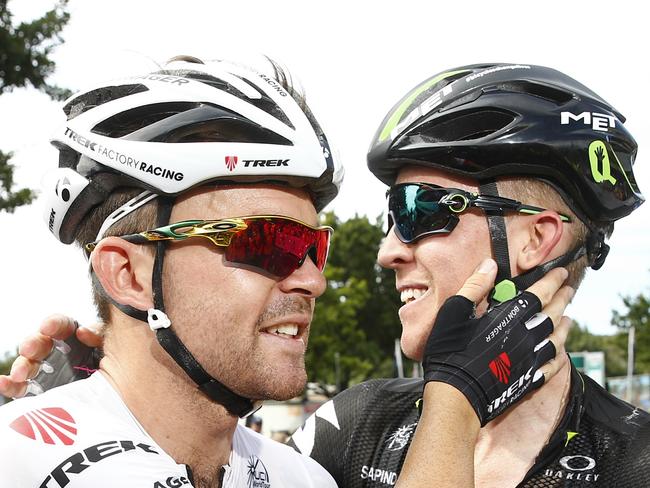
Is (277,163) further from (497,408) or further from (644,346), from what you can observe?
(644,346)

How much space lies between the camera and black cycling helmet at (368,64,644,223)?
142 inches

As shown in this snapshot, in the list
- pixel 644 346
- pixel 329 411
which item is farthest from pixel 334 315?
pixel 329 411

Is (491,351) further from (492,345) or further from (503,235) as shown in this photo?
(503,235)

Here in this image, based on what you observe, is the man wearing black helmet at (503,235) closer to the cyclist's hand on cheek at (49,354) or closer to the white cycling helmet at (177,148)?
the white cycling helmet at (177,148)

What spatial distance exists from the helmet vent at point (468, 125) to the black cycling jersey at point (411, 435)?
1.26 m

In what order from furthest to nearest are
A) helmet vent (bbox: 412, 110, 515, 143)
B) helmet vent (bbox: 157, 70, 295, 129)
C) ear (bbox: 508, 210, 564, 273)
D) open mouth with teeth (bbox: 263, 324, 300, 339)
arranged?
helmet vent (bbox: 412, 110, 515, 143) → ear (bbox: 508, 210, 564, 273) → helmet vent (bbox: 157, 70, 295, 129) → open mouth with teeth (bbox: 263, 324, 300, 339)

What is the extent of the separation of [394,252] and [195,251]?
113 cm

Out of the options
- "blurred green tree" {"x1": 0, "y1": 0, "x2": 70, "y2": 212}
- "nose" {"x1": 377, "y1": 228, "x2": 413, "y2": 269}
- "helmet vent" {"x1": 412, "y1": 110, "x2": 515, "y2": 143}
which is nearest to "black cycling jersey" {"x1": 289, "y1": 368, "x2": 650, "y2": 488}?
"nose" {"x1": 377, "y1": 228, "x2": 413, "y2": 269}

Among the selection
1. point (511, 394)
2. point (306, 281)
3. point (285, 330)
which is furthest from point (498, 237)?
point (285, 330)

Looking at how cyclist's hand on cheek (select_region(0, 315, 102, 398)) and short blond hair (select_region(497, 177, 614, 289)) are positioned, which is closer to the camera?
cyclist's hand on cheek (select_region(0, 315, 102, 398))

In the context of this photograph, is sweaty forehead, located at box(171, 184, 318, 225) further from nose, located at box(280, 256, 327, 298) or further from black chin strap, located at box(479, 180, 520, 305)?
black chin strap, located at box(479, 180, 520, 305)

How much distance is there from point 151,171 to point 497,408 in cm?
170

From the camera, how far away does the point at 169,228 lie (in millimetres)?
2963

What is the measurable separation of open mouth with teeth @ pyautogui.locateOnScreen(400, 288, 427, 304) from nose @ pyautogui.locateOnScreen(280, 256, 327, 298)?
0.55 m
